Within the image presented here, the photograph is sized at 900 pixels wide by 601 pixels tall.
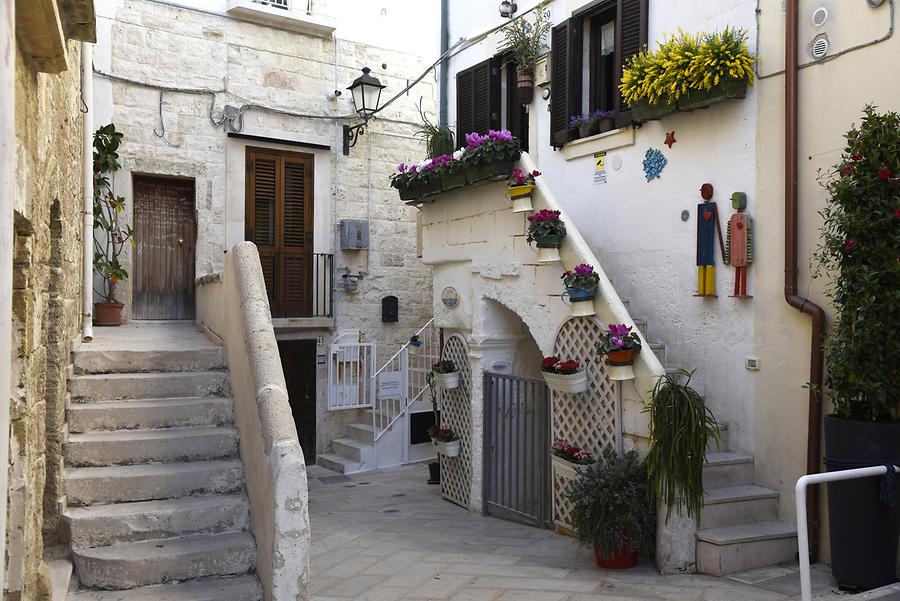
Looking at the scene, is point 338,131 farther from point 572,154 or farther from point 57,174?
point 57,174

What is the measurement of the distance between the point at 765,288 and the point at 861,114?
133 cm

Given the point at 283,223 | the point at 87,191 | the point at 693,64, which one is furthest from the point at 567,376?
the point at 283,223

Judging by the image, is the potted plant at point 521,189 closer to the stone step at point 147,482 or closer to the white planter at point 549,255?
the white planter at point 549,255

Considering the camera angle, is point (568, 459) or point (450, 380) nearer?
point (568, 459)

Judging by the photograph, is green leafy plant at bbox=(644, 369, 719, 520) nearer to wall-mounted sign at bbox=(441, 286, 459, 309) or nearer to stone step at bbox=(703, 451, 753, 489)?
stone step at bbox=(703, 451, 753, 489)

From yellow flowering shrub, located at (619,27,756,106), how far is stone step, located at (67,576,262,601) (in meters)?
4.50

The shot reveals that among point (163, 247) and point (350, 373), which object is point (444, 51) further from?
point (350, 373)

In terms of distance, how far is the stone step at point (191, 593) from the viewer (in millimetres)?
3725

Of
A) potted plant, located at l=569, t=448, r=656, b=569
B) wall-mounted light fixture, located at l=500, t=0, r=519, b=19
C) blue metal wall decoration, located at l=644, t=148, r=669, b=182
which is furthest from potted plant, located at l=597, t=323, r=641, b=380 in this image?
wall-mounted light fixture, located at l=500, t=0, r=519, b=19

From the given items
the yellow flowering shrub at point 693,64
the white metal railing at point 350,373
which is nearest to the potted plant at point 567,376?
the yellow flowering shrub at point 693,64

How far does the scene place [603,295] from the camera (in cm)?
587

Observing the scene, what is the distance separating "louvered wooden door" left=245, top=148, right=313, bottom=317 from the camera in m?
10.8

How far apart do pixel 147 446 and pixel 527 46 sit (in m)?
5.53

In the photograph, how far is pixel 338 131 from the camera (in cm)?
1137
